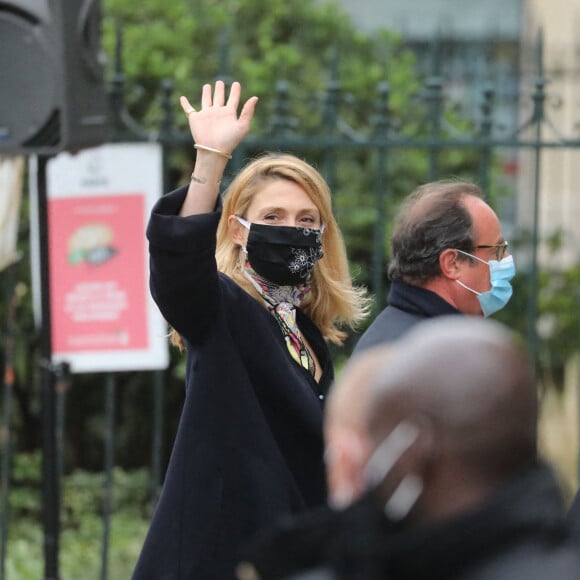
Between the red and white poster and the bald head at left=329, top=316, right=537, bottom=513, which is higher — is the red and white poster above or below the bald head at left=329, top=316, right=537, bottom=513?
below

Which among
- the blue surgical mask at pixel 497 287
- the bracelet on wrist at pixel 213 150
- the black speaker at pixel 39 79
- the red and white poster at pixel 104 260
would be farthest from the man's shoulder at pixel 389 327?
the red and white poster at pixel 104 260

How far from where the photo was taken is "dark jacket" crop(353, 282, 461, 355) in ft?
9.49

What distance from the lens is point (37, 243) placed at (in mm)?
4379

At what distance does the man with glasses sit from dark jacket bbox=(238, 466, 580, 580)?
1635 millimetres

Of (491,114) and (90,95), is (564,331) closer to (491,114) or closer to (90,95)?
(491,114)

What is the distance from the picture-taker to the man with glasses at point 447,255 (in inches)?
121

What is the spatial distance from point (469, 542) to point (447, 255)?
6.07ft

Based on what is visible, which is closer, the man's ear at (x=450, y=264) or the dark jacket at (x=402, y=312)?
the dark jacket at (x=402, y=312)

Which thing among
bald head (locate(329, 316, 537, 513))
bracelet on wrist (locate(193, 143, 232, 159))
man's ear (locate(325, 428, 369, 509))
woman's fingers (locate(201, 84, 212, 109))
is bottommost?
man's ear (locate(325, 428, 369, 509))

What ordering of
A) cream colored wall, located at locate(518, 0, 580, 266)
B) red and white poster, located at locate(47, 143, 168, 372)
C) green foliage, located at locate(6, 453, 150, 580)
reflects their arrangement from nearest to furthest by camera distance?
red and white poster, located at locate(47, 143, 168, 372)
green foliage, located at locate(6, 453, 150, 580)
cream colored wall, located at locate(518, 0, 580, 266)

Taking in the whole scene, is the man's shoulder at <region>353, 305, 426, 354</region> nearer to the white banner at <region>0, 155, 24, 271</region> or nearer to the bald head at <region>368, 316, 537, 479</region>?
the bald head at <region>368, 316, 537, 479</region>

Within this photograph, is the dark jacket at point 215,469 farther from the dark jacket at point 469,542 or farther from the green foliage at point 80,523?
the green foliage at point 80,523

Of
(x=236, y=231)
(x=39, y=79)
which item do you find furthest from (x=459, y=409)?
(x=39, y=79)

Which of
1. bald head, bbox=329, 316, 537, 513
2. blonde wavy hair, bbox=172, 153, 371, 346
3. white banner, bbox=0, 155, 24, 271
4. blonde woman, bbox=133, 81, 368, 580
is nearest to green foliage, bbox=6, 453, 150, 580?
white banner, bbox=0, 155, 24, 271
